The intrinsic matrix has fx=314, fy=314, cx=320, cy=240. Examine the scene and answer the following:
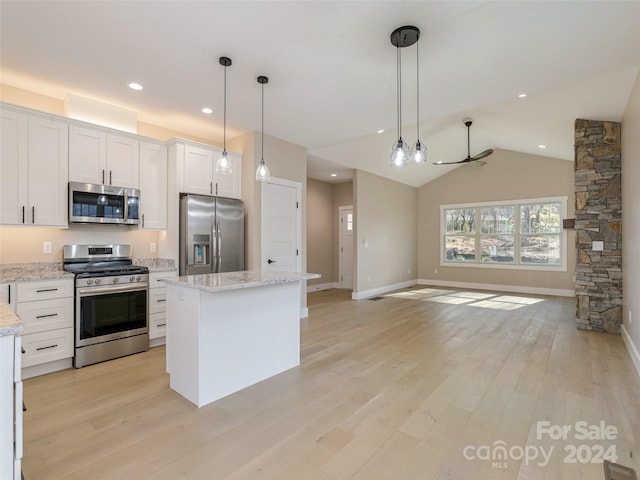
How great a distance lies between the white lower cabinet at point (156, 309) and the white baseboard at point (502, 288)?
7.34 m

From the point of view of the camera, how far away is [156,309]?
381cm

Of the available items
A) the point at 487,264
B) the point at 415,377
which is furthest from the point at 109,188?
the point at 487,264

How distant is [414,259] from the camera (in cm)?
929

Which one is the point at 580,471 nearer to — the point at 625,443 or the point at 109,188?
the point at 625,443

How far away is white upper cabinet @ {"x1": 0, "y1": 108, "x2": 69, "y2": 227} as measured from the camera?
9.90ft

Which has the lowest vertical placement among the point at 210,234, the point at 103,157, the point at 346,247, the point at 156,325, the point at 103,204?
the point at 156,325

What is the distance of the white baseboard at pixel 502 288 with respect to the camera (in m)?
7.29

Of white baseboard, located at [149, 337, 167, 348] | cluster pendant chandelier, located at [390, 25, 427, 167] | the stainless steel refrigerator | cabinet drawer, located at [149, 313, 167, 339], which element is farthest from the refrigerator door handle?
cluster pendant chandelier, located at [390, 25, 427, 167]

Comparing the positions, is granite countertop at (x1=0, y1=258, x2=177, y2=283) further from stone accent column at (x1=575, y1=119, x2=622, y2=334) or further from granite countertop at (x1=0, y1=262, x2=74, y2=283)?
stone accent column at (x1=575, y1=119, x2=622, y2=334)

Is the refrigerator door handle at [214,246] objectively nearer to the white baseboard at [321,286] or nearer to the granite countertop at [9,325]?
the granite countertop at [9,325]

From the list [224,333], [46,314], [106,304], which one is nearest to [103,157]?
[106,304]

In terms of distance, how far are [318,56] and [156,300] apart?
3255 millimetres

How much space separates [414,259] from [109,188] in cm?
780

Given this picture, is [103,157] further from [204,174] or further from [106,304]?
[106,304]
